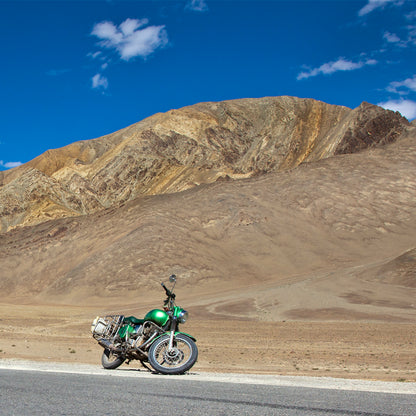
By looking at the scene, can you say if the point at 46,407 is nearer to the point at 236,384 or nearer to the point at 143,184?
the point at 236,384

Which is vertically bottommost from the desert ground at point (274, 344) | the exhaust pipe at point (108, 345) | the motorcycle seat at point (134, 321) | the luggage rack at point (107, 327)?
the desert ground at point (274, 344)

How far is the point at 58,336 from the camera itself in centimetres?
2336

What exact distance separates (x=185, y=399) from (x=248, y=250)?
47119 mm

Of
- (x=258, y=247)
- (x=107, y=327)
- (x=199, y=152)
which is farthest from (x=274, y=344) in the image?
(x=199, y=152)

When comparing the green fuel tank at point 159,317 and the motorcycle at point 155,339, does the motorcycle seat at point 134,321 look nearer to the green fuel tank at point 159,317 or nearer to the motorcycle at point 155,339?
the motorcycle at point 155,339

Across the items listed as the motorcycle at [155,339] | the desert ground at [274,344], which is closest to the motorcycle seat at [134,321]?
the motorcycle at [155,339]

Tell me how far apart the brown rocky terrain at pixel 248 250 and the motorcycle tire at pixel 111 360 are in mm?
2672

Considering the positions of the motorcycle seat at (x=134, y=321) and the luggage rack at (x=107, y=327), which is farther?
the luggage rack at (x=107, y=327)

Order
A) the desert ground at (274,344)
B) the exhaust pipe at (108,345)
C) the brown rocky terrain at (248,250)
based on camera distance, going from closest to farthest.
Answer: the exhaust pipe at (108,345) → the desert ground at (274,344) → the brown rocky terrain at (248,250)

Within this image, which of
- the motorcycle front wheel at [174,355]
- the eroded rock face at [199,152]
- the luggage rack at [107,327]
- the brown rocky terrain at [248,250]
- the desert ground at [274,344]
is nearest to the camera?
the motorcycle front wheel at [174,355]

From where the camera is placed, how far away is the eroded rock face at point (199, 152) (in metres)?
87.9

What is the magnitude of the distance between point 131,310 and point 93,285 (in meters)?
13.7

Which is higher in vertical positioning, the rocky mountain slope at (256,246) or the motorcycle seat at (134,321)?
the rocky mountain slope at (256,246)

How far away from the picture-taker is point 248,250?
175 feet
